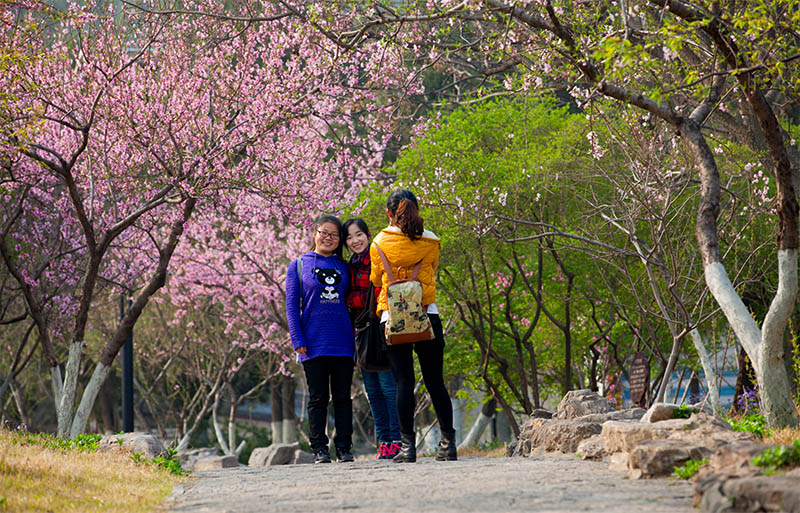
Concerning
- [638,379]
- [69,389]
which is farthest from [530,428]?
[69,389]

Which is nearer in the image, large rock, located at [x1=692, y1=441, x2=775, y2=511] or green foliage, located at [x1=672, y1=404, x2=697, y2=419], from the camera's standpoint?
large rock, located at [x1=692, y1=441, x2=775, y2=511]

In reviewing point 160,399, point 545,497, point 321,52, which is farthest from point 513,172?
point 160,399

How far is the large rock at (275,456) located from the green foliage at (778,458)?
16.9 metres

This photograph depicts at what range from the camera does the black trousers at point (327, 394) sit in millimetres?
8523

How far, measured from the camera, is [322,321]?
27.8 feet

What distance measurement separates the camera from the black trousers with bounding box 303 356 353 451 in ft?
28.0

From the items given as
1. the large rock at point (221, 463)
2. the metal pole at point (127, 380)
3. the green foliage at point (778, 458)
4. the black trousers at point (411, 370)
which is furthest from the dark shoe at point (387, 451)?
the large rock at point (221, 463)

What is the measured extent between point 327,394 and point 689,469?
376 cm

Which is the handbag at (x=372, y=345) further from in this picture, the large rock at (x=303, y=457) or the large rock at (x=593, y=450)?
the large rock at (x=303, y=457)

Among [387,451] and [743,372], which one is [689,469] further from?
[743,372]

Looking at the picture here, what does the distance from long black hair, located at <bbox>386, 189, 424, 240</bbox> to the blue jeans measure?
149 cm

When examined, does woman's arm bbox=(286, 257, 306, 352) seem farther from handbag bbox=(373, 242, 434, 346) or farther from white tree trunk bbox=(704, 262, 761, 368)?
white tree trunk bbox=(704, 262, 761, 368)

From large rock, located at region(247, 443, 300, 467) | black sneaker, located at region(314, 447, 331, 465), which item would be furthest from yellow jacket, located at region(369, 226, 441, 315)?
large rock, located at region(247, 443, 300, 467)

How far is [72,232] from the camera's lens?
19875 millimetres
